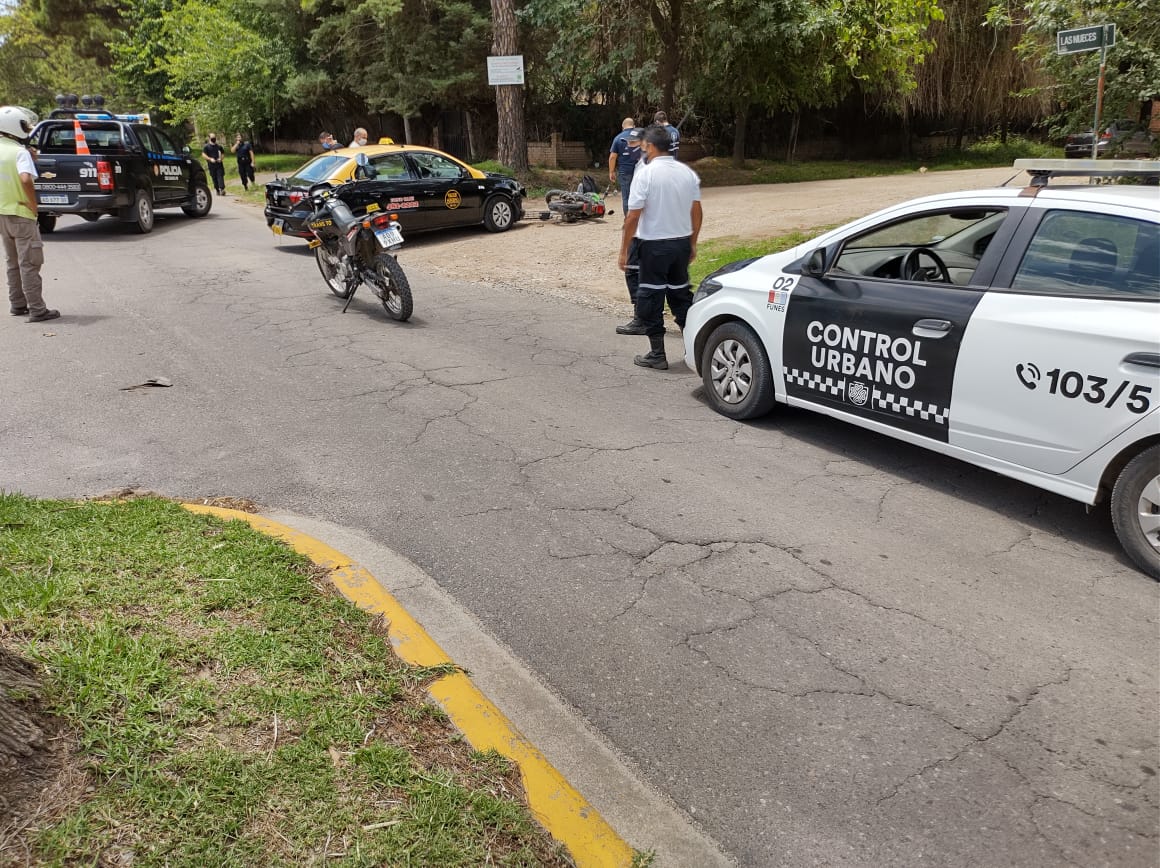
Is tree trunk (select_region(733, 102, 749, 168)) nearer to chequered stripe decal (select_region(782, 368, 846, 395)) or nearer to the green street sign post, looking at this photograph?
the green street sign post

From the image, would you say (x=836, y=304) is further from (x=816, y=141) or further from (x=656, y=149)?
(x=816, y=141)

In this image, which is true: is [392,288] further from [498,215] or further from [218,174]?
[218,174]

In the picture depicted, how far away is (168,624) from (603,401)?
4062 mm

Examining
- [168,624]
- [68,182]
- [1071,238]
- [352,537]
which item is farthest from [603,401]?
[68,182]

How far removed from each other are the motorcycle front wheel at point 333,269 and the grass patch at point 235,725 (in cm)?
702

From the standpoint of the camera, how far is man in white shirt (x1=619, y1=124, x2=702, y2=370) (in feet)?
23.6

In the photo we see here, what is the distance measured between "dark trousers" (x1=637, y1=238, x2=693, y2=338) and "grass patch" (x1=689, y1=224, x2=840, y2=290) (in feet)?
11.8

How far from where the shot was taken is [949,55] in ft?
90.4

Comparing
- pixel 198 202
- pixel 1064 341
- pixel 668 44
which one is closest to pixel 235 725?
pixel 1064 341

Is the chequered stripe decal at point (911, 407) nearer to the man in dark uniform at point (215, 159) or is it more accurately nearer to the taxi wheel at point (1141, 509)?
the taxi wheel at point (1141, 509)

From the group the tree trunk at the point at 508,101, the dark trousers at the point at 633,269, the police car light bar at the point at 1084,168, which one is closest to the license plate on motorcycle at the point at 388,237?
the dark trousers at the point at 633,269

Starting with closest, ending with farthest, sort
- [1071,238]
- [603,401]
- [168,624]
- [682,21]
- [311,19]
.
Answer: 1. [168,624]
2. [1071,238]
3. [603,401]
4. [682,21]
5. [311,19]

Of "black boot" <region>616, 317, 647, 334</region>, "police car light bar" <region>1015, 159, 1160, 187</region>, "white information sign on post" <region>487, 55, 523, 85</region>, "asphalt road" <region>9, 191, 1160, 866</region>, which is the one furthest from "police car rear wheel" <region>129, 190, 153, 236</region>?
"police car light bar" <region>1015, 159, 1160, 187</region>

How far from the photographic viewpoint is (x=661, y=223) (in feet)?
23.9
